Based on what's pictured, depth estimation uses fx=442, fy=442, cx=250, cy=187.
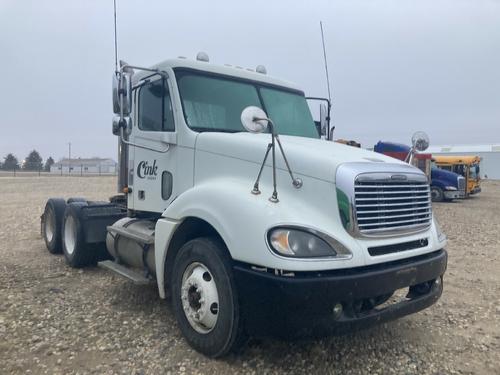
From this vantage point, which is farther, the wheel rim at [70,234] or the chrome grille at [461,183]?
the chrome grille at [461,183]

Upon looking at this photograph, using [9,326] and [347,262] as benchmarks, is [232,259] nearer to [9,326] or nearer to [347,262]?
[347,262]

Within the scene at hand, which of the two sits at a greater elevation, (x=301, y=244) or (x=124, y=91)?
(x=124, y=91)

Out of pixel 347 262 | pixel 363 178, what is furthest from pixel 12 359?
A: pixel 363 178

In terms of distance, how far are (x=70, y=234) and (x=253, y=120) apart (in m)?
4.64

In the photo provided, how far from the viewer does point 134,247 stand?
5051 millimetres

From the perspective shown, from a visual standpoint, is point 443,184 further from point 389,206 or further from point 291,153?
point 291,153

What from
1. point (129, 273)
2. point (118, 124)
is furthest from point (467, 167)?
point (118, 124)

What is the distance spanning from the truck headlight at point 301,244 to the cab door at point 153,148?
191cm

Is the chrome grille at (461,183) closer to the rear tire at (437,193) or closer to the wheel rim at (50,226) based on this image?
the rear tire at (437,193)

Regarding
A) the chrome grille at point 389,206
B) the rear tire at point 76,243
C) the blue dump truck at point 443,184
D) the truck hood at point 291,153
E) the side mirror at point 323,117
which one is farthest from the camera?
the blue dump truck at point 443,184

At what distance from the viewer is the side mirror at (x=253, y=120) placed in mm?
3576

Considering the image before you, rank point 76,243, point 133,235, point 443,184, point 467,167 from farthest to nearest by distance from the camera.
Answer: point 467,167 < point 443,184 < point 76,243 < point 133,235

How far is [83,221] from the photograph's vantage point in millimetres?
6598

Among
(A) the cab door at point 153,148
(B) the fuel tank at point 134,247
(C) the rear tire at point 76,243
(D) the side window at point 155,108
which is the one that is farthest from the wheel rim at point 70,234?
(D) the side window at point 155,108
